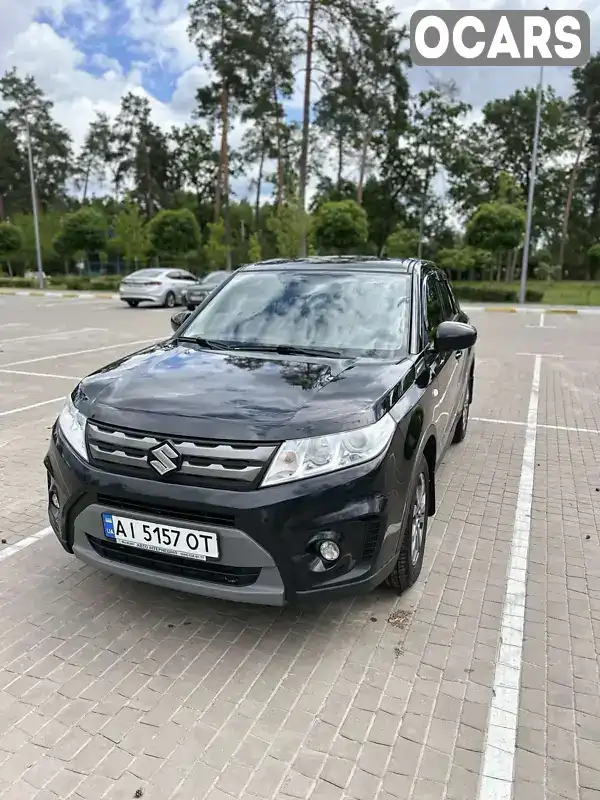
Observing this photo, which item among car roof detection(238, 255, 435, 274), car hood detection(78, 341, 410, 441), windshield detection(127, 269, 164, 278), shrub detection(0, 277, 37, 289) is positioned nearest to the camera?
car hood detection(78, 341, 410, 441)

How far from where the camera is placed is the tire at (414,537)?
321 cm

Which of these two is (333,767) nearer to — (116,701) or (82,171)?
(116,701)

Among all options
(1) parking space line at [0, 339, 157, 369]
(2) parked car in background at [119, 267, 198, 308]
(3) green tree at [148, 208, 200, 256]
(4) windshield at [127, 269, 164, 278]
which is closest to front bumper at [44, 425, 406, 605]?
(1) parking space line at [0, 339, 157, 369]

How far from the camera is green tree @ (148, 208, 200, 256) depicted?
34.0 metres

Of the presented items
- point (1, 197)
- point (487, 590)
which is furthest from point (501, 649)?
point (1, 197)

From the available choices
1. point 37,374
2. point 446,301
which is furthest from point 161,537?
point 37,374

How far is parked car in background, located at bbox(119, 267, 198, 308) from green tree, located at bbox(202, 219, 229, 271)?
15.6 meters

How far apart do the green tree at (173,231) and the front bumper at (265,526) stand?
32.9 m

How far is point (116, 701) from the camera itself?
2615 millimetres

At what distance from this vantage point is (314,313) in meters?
4.04

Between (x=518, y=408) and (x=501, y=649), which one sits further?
(x=518, y=408)

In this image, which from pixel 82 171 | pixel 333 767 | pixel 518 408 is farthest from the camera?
pixel 82 171

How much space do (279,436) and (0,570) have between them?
2099 millimetres

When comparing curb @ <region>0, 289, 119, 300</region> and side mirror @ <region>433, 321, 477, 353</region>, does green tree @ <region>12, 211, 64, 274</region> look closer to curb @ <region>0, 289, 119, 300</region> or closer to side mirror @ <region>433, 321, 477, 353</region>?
curb @ <region>0, 289, 119, 300</region>
